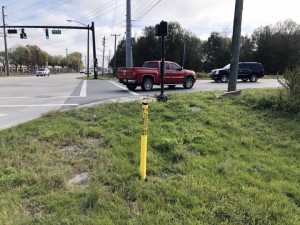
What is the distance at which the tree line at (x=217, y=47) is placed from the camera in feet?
192

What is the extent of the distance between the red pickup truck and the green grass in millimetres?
9238

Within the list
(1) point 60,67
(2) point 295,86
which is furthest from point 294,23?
(1) point 60,67

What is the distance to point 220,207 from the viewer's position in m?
3.42

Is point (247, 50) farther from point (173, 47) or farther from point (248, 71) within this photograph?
point (248, 71)

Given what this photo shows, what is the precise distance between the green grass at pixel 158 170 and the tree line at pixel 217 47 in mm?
54269

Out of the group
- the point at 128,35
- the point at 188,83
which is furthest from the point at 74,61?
the point at 188,83

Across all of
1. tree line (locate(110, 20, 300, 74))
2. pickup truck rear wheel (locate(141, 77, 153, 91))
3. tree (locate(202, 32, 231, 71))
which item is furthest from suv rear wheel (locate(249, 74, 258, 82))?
tree (locate(202, 32, 231, 71))

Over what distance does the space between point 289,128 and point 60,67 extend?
157 metres

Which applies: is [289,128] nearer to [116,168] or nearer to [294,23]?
[116,168]

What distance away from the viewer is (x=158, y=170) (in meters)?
4.50

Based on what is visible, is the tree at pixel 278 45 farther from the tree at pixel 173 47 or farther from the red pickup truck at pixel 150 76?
the red pickup truck at pixel 150 76

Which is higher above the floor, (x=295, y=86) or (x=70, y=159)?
(x=295, y=86)

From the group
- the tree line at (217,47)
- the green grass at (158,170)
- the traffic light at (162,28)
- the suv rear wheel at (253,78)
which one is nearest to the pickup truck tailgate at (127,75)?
the traffic light at (162,28)

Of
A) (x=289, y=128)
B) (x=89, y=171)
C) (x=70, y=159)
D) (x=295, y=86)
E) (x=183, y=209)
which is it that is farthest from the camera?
(x=295, y=86)
